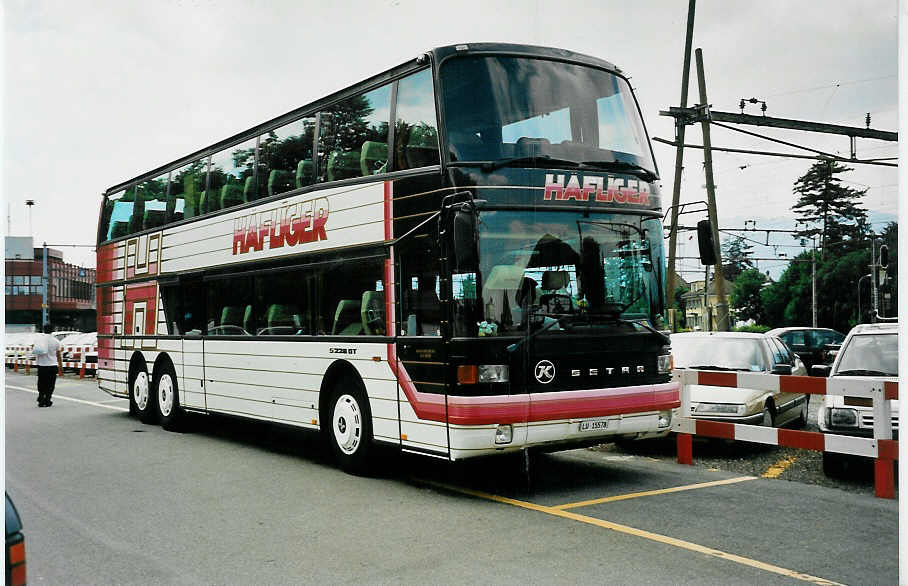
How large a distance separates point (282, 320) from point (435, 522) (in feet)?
14.5

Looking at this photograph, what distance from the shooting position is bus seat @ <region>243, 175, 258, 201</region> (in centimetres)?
1145

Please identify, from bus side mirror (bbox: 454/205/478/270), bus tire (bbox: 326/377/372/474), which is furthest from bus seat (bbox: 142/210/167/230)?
bus side mirror (bbox: 454/205/478/270)

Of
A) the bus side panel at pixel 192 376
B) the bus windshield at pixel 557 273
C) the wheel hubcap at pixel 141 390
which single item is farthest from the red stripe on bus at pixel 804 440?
the wheel hubcap at pixel 141 390

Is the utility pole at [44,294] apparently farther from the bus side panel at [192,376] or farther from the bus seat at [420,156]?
the bus seat at [420,156]

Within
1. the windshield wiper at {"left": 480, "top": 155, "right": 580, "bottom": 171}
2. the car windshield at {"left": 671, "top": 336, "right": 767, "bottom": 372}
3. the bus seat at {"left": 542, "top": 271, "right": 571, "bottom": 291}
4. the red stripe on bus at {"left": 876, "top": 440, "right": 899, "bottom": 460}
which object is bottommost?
the red stripe on bus at {"left": 876, "top": 440, "right": 899, "bottom": 460}

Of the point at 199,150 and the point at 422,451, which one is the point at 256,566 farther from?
the point at 199,150

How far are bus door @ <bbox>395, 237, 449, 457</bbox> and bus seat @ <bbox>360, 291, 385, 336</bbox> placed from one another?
30 cm

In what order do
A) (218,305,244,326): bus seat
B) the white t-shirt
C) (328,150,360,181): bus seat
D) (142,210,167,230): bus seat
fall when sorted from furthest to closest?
1. the white t-shirt
2. (142,210,167,230): bus seat
3. (218,305,244,326): bus seat
4. (328,150,360,181): bus seat

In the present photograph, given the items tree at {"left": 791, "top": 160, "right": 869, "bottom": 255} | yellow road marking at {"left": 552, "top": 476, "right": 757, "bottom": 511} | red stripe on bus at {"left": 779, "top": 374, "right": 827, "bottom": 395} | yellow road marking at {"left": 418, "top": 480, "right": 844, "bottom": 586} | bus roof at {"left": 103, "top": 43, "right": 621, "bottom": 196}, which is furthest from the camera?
tree at {"left": 791, "top": 160, "right": 869, "bottom": 255}

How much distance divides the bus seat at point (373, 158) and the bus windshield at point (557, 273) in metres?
1.62

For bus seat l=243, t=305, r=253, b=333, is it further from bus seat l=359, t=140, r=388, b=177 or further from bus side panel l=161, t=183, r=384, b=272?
bus seat l=359, t=140, r=388, b=177

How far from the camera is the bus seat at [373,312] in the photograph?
8.91m

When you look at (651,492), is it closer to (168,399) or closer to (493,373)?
(493,373)

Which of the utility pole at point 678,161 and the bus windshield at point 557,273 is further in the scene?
the utility pole at point 678,161
